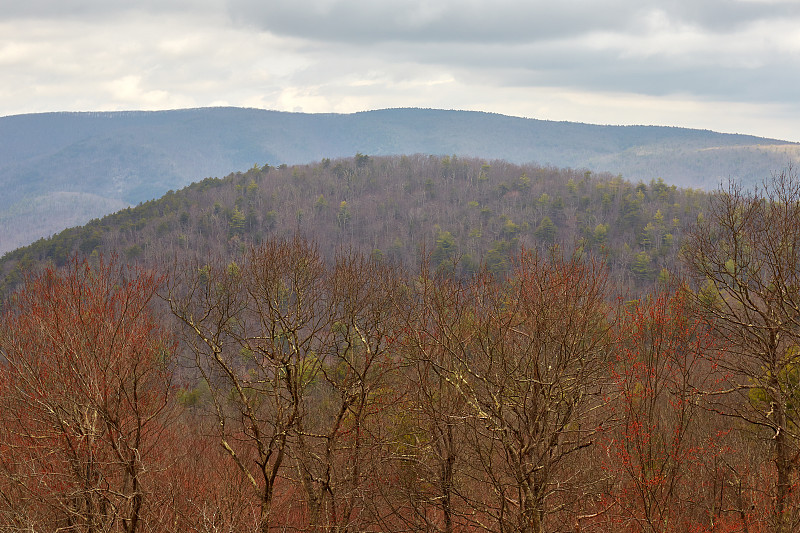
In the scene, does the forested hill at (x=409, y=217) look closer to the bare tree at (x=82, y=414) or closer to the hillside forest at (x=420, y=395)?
the hillside forest at (x=420, y=395)

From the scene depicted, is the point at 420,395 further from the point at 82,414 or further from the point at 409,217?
the point at 409,217

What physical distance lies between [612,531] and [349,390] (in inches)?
326

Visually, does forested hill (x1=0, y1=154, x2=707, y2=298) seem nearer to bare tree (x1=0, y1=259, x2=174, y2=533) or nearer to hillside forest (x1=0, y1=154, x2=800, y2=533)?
hillside forest (x1=0, y1=154, x2=800, y2=533)

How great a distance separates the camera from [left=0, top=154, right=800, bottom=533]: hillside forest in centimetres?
1344

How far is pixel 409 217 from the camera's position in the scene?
545 feet

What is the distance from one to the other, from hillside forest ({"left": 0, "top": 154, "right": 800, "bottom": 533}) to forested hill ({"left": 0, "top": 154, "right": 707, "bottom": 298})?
7439 cm

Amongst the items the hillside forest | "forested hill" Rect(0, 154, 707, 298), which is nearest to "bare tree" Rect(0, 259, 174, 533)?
the hillside forest

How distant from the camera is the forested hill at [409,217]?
118 metres

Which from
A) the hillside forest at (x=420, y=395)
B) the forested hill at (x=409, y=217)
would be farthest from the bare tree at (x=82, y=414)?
the forested hill at (x=409, y=217)

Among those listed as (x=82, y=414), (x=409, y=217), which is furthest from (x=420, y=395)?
(x=409, y=217)

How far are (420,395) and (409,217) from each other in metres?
148

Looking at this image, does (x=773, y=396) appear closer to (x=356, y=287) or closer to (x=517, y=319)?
(x=517, y=319)

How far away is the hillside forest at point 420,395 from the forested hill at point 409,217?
74.4m

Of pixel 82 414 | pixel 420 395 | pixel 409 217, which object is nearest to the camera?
pixel 82 414
